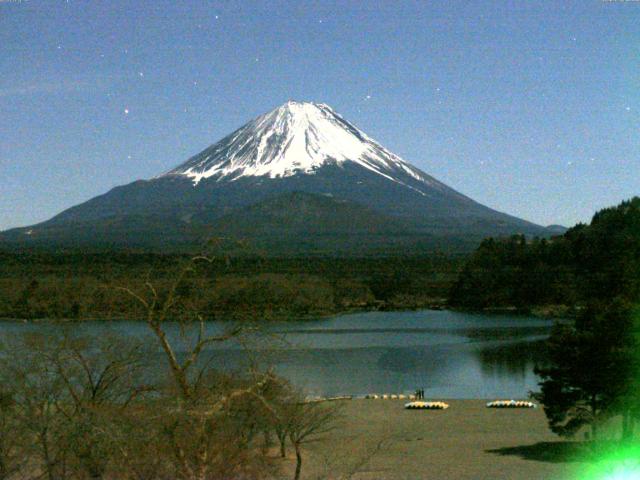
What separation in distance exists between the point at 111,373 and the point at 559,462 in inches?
289

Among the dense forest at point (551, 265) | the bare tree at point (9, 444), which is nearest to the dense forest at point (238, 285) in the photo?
the dense forest at point (551, 265)

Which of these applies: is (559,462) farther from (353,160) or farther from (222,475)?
(353,160)

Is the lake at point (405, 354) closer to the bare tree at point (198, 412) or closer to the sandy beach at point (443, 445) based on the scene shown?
the sandy beach at point (443, 445)

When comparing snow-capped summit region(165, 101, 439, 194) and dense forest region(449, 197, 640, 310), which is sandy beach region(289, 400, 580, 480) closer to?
dense forest region(449, 197, 640, 310)

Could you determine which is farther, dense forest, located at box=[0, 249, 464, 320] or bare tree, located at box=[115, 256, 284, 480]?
dense forest, located at box=[0, 249, 464, 320]

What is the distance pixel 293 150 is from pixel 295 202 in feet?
119

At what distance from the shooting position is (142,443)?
499 centimetres

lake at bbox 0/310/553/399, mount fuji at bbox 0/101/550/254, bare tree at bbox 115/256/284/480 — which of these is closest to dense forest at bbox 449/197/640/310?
lake at bbox 0/310/553/399

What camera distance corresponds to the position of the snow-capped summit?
496 ft

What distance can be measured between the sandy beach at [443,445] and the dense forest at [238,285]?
18.1 metres

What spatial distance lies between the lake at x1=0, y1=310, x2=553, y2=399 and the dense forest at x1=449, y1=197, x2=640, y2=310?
946cm

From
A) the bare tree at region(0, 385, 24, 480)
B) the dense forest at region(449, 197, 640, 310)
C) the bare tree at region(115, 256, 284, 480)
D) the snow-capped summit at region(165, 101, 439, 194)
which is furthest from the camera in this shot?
the snow-capped summit at region(165, 101, 439, 194)

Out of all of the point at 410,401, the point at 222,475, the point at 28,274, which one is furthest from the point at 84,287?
the point at 222,475

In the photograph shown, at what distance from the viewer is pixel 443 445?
49.6 feet
